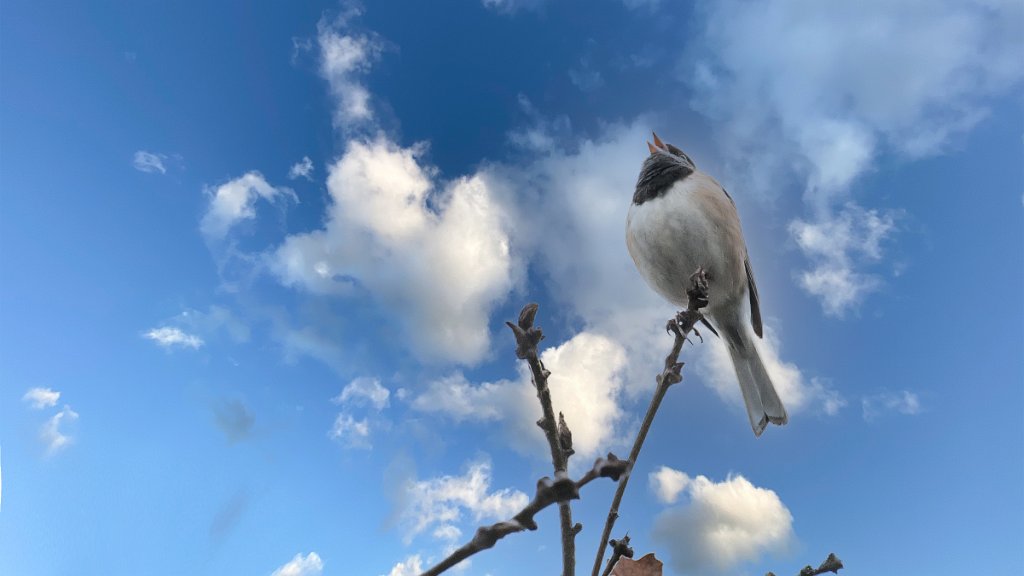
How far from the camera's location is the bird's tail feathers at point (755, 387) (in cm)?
368

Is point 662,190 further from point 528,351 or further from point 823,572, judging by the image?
point 528,351

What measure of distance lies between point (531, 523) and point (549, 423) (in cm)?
16

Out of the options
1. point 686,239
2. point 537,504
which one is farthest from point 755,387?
point 537,504

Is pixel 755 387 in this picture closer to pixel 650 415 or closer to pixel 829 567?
pixel 829 567

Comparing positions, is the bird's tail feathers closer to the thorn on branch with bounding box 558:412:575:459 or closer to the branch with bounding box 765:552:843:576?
the branch with bounding box 765:552:843:576

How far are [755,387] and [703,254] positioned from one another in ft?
3.15

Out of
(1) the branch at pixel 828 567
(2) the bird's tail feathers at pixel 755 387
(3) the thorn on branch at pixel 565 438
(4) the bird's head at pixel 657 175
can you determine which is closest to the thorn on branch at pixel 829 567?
(1) the branch at pixel 828 567

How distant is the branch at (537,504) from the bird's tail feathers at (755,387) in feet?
10.9

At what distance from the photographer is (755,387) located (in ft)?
12.8

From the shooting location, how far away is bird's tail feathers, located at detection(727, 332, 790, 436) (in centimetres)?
368

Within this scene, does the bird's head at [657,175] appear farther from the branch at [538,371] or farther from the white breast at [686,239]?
the branch at [538,371]

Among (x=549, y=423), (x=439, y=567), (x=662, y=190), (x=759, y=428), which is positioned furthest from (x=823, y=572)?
(x=662, y=190)

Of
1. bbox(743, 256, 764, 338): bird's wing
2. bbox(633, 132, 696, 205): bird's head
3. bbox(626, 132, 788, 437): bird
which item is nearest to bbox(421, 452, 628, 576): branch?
bbox(626, 132, 788, 437): bird

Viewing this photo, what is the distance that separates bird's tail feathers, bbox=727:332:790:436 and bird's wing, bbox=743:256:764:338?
0.24m
